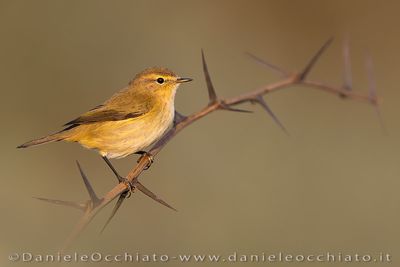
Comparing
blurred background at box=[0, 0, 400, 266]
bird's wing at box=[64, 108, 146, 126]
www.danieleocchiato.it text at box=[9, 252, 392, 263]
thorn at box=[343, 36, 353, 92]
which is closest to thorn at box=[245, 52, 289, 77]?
thorn at box=[343, 36, 353, 92]

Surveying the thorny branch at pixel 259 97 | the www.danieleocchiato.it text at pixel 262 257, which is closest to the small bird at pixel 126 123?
the www.danieleocchiato.it text at pixel 262 257

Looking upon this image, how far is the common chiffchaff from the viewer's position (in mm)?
5395

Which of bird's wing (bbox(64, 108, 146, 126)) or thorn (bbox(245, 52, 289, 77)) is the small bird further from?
thorn (bbox(245, 52, 289, 77))

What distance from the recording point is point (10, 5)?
1005cm

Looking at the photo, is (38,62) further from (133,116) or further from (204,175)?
(133,116)

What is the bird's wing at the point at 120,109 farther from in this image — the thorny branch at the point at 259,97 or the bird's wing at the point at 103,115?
the thorny branch at the point at 259,97

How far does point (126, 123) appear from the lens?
18.5 ft

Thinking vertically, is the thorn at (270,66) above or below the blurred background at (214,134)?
above

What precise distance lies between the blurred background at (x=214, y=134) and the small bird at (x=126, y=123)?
2.96 ft

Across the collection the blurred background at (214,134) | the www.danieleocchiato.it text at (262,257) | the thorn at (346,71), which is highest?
the thorn at (346,71)

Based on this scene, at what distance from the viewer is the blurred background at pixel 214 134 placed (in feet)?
21.4

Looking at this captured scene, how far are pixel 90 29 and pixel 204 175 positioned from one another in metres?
3.86

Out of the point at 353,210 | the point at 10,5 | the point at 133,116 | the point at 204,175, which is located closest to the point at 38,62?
the point at 10,5

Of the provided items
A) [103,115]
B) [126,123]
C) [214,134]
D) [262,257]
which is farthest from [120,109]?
[214,134]
